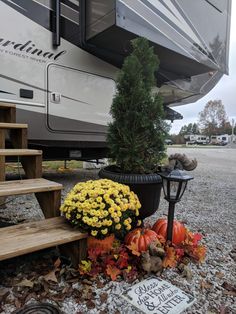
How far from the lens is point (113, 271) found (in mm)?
1626

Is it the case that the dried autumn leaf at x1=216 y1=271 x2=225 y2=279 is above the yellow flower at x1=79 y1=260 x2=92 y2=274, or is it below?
below

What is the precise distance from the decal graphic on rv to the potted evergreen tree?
1320 millimetres

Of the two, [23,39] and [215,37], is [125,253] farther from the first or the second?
[215,37]

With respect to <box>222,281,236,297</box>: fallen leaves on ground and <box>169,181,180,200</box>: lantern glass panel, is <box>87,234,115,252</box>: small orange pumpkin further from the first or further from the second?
<box>222,281,236,297</box>: fallen leaves on ground

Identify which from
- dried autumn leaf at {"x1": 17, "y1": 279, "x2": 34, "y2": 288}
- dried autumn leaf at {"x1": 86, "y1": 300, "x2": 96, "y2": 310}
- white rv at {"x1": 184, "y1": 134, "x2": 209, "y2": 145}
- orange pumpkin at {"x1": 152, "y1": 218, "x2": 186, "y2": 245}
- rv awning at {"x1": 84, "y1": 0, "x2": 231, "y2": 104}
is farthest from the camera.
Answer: white rv at {"x1": 184, "y1": 134, "x2": 209, "y2": 145}

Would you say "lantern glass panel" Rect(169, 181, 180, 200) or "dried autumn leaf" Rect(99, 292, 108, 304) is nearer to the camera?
"dried autumn leaf" Rect(99, 292, 108, 304)

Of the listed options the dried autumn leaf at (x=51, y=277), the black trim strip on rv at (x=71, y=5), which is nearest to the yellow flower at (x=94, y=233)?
the dried autumn leaf at (x=51, y=277)

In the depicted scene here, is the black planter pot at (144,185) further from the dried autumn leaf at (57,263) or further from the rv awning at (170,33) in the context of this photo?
the rv awning at (170,33)

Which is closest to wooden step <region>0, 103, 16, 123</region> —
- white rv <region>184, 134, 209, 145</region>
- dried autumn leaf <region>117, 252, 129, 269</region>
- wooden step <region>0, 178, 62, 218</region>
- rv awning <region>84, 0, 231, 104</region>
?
wooden step <region>0, 178, 62, 218</region>

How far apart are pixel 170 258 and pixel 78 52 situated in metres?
2.64

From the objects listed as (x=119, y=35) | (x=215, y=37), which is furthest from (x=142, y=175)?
(x=215, y=37)

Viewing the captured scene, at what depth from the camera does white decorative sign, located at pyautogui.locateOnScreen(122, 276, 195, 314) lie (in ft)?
4.55

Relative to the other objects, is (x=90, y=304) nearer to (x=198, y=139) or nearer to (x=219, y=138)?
(x=198, y=139)

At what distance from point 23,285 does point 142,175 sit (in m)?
1.08
